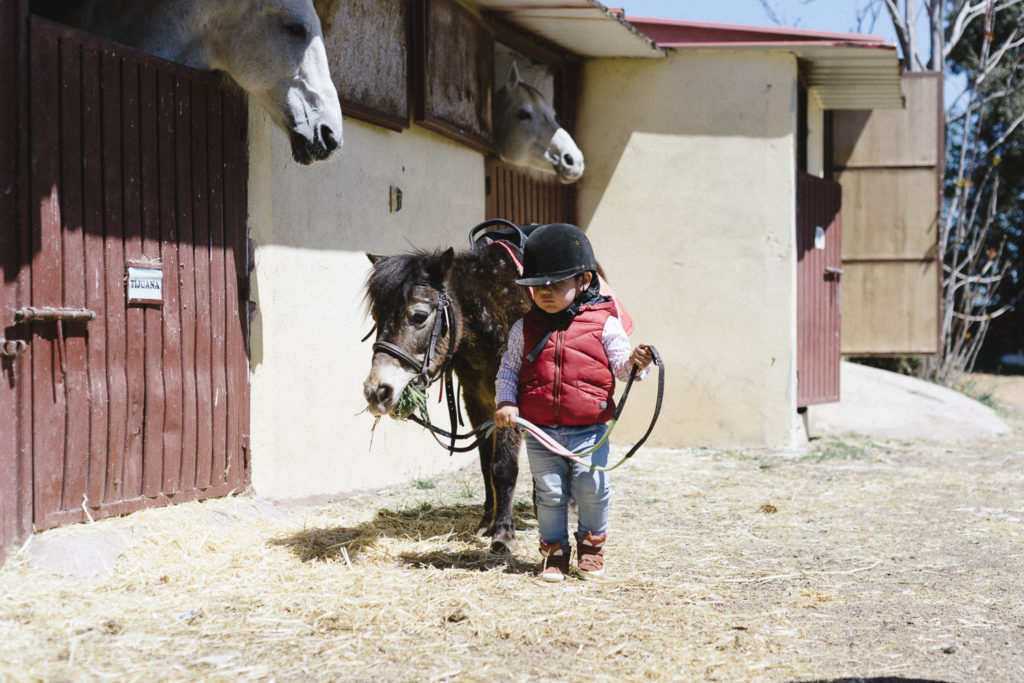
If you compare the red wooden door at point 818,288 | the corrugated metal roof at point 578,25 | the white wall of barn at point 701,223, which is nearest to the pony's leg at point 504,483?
the white wall of barn at point 701,223

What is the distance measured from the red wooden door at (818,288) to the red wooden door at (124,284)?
5.88 m

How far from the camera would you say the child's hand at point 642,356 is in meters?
3.64

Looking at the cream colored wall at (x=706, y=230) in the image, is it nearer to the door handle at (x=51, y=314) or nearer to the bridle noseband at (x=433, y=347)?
the bridle noseband at (x=433, y=347)

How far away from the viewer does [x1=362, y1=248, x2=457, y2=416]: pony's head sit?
4.11 m

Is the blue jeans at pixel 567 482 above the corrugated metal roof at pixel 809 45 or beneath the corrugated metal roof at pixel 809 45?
beneath

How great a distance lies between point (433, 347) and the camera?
13.9 ft

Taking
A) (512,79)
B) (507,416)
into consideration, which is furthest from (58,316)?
(512,79)

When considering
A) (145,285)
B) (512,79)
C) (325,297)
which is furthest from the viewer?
(512,79)

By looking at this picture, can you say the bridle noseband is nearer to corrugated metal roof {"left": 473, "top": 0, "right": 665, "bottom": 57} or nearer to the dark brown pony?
the dark brown pony

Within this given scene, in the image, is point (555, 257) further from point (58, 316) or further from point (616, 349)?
point (58, 316)

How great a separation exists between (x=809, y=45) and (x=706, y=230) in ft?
5.94

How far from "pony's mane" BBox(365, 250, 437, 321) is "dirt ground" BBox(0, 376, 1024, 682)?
1.09 metres

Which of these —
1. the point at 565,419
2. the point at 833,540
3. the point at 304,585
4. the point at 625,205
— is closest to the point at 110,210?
the point at 304,585

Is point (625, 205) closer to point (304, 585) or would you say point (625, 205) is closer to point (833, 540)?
point (833, 540)
